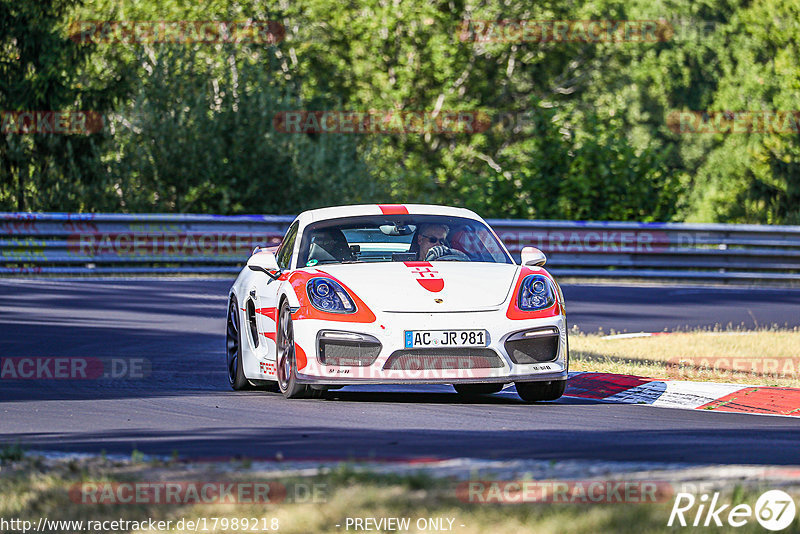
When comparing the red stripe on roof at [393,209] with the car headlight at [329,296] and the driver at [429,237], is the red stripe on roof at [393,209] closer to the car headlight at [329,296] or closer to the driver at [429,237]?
the driver at [429,237]

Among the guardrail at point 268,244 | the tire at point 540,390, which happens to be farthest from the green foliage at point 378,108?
the tire at point 540,390

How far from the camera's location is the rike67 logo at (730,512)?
4.78m

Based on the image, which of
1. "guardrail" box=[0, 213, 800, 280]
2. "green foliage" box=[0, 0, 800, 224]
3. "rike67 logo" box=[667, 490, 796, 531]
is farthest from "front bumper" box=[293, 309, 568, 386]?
"green foliage" box=[0, 0, 800, 224]

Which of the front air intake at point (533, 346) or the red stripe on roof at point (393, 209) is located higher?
the red stripe on roof at point (393, 209)

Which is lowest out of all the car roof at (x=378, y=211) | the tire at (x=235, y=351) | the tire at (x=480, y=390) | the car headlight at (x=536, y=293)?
the tire at (x=480, y=390)

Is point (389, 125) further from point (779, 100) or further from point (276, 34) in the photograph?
point (779, 100)

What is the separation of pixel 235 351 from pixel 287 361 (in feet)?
5.60

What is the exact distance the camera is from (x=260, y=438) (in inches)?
294

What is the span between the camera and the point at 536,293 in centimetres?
957

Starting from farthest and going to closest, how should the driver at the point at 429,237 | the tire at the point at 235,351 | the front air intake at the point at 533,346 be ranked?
the tire at the point at 235,351
the driver at the point at 429,237
the front air intake at the point at 533,346

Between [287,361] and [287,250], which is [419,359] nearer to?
[287,361]

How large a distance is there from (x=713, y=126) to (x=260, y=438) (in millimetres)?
45223

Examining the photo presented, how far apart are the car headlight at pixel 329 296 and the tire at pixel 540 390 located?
4.39 feet

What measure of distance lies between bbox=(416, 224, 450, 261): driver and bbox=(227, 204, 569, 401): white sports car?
0.01m
